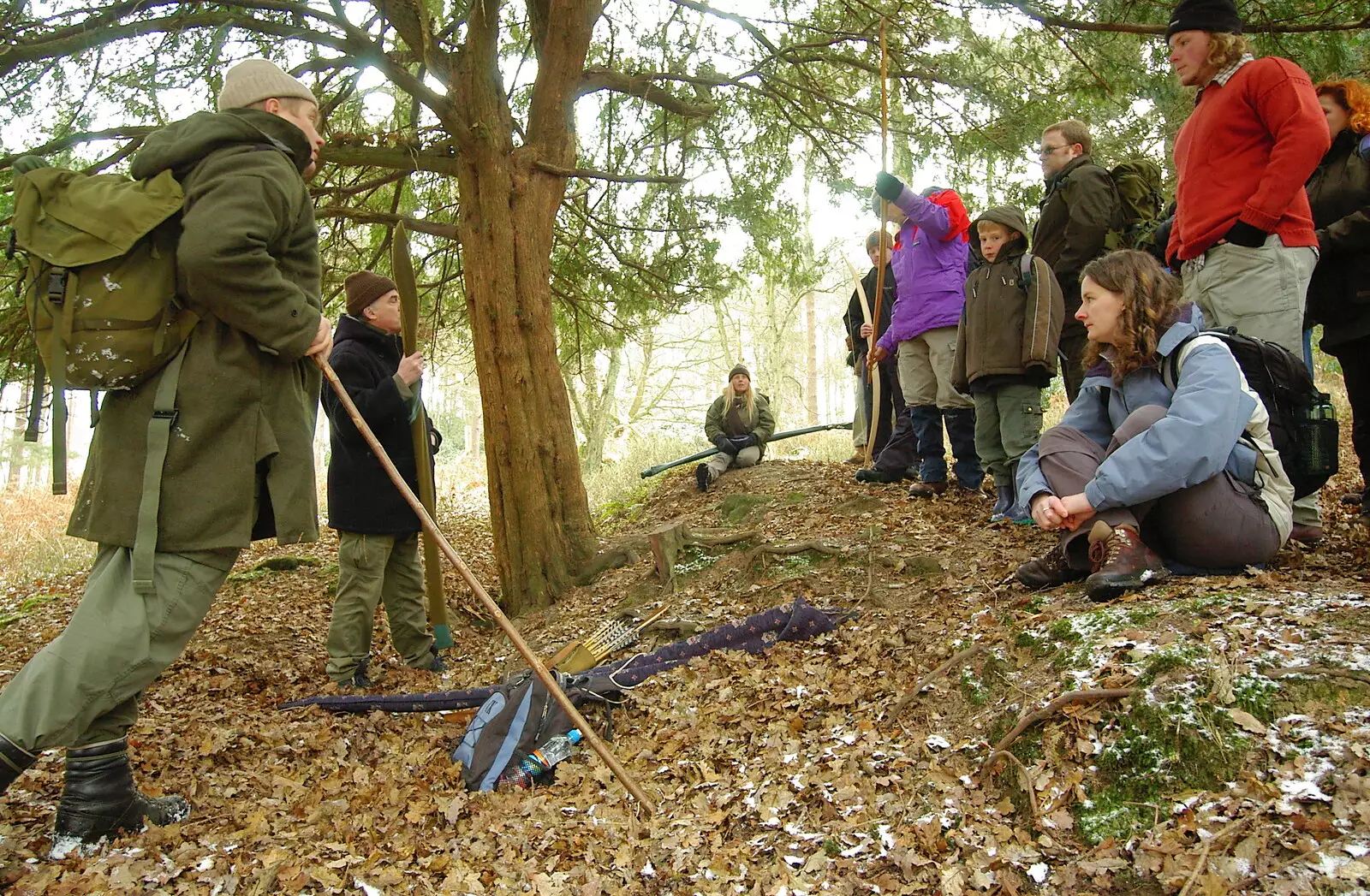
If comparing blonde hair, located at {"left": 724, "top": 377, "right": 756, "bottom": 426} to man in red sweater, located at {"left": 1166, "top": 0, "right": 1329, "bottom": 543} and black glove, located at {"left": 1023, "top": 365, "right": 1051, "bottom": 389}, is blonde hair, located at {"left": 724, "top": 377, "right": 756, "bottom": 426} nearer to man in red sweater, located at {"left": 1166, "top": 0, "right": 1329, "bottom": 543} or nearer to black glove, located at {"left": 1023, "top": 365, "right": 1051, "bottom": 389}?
black glove, located at {"left": 1023, "top": 365, "right": 1051, "bottom": 389}

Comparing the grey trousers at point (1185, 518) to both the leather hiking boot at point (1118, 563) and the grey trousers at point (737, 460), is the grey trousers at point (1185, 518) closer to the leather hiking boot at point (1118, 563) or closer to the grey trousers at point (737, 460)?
the leather hiking boot at point (1118, 563)

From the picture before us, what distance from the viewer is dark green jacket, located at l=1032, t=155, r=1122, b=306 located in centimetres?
488

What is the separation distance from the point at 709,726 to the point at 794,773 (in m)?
0.51

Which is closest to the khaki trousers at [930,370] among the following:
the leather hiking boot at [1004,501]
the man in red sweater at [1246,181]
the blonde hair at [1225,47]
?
the leather hiking boot at [1004,501]

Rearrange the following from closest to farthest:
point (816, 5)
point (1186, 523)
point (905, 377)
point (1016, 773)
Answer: point (1016, 773), point (1186, 523), point (905, 377), point (816, 5)

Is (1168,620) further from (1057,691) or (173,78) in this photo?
(173,78)

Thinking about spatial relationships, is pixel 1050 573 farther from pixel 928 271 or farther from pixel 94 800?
pixel 94 800

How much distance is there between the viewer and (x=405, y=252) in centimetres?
447

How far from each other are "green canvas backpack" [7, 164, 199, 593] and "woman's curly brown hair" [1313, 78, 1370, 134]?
4961mm

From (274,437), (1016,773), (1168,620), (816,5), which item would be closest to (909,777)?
(1016,773)

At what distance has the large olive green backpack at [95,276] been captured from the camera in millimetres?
2344

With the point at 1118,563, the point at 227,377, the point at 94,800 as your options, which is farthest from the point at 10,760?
the point at 1118,563

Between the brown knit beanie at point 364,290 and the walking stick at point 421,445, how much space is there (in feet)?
0.25

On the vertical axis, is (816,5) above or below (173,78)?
above
